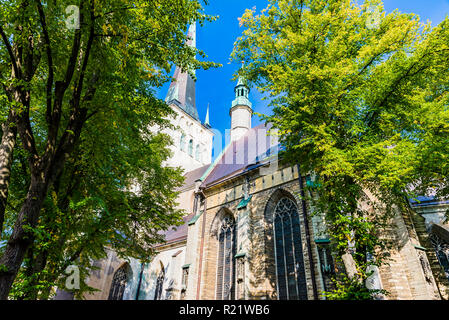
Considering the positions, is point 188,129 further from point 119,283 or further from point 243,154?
point 119,283

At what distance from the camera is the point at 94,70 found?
5.68 meters

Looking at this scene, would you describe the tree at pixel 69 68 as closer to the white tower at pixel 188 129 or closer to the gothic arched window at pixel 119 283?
the gothic arched window at pixel 119 283

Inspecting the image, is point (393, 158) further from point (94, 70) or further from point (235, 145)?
point (235, 145)

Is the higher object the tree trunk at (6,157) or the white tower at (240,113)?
the white tower at (240,113)

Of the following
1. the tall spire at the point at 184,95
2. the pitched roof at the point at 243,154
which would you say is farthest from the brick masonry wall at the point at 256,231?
the tall spire at the point at 184,95

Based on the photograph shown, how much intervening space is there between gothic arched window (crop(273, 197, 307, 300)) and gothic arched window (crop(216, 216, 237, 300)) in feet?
8.16

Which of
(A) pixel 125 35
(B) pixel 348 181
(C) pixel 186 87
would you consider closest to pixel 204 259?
(B) pixel 348 181

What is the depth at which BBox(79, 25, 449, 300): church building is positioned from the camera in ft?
29.3

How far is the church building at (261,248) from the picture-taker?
8922mm

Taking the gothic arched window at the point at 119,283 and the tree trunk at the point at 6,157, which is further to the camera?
the gothic arched window at the point at 119,283

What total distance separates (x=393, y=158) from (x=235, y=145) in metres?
13.9

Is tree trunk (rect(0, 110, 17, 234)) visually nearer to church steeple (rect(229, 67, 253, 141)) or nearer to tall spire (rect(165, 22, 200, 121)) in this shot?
church steeple (rect(229, 67, 253, 141))

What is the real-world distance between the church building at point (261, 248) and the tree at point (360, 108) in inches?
52.0

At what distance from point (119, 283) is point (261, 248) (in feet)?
39.7
